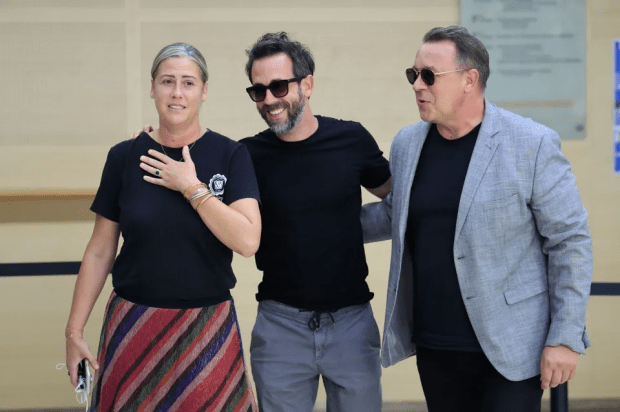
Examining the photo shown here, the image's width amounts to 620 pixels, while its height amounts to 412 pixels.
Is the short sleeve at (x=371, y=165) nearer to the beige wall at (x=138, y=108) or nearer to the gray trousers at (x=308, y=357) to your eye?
the gray trousers at (x=308, y=357)

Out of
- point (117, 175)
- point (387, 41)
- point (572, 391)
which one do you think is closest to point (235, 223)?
point (117, 175)

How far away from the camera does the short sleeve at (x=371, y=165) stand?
246 cm

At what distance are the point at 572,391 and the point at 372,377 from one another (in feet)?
7.53

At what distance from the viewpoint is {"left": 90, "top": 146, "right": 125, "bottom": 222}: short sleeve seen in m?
2.01

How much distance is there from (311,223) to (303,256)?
0.37ft

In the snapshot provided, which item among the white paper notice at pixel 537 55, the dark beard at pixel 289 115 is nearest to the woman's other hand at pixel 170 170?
the dark beard at pixel 289 115

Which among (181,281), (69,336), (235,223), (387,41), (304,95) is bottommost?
(69,336)

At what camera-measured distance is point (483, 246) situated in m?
2.02

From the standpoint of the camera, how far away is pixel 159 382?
193cm

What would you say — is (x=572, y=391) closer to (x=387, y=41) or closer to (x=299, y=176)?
(x=387, y=41)

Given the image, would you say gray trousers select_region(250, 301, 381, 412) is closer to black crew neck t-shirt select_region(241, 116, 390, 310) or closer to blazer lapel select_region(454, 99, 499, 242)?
black crew neck t-shirt select_region(241, 116, 390, 310)

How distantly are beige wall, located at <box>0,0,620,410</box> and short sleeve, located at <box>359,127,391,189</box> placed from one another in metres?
1.60

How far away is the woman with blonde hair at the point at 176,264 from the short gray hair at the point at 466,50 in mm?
739

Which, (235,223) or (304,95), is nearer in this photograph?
(235,223)
